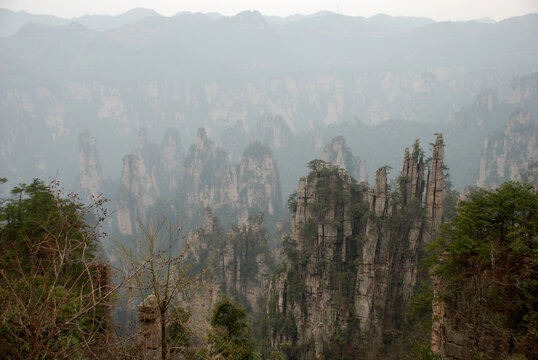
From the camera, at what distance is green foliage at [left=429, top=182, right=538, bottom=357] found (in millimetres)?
7652

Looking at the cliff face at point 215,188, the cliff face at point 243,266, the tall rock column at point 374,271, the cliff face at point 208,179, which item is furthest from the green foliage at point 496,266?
the cliff face at point 208,179

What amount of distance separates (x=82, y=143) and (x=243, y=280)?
6496 cm

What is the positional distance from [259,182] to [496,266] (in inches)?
2426

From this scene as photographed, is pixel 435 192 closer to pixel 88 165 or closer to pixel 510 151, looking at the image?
pixel 510 151

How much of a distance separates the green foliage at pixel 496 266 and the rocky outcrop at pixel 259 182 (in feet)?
186

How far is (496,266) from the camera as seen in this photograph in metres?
8.49

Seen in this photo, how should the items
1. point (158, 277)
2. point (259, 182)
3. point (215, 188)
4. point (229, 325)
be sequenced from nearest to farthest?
1. point (158, 277)
2. point (229, 325)
3. point (259, 182)
4. point (215, 188)

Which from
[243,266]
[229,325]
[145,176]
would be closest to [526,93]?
[243,266]

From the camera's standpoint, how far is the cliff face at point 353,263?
62.4ft

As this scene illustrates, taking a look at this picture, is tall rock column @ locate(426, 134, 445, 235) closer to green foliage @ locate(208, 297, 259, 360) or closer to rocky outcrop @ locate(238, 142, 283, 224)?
green foliage @ locate(208, 297, 259, 360)

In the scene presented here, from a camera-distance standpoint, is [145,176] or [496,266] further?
[145,176]

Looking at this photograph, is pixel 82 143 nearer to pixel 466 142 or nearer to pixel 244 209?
pixel 244 209

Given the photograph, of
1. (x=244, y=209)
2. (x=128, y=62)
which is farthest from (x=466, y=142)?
(x=128, y=62)

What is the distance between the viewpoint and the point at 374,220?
1980 centimetres
